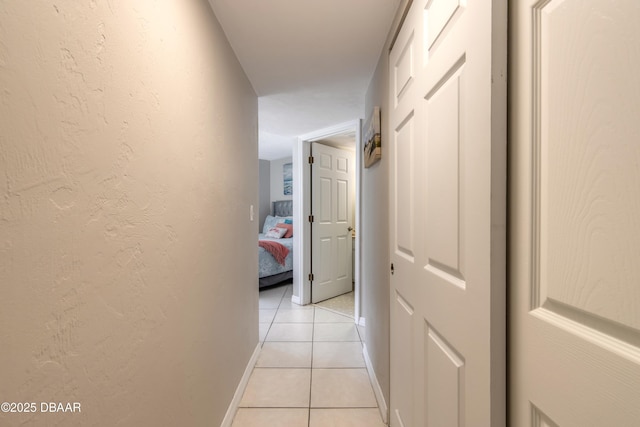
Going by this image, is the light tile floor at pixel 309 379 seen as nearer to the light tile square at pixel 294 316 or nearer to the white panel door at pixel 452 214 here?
the light tile square at pixel 294 316

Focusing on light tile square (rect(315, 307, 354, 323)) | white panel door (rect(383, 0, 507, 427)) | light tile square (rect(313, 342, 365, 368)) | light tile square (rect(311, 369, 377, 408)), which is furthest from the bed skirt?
white panel door (rect(383, 0, 507, 427))

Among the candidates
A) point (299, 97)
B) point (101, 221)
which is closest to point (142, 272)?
point (101, 221)

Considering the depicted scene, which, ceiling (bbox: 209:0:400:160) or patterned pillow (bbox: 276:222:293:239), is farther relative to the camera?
patterned pillow (bbox: 276:222:293:239)

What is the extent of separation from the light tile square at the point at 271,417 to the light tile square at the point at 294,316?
1288 mm

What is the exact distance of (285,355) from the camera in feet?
7.20

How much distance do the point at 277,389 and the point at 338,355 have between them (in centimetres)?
62

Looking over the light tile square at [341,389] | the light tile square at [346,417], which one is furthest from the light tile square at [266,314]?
the light tile square at [346,417]

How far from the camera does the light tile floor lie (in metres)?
1.55

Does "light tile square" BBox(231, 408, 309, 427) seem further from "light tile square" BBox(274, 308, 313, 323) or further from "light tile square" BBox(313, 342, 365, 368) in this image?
"light tile square" BBox(274, 308, 313, 323)

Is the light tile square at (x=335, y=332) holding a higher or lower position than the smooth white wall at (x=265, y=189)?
lower

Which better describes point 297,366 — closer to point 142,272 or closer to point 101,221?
point 142,272

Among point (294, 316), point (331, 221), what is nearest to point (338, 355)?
point (294, 316)

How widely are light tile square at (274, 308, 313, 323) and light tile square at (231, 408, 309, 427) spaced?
129 cm

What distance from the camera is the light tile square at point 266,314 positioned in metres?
2.91
